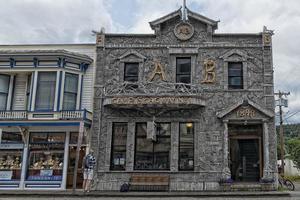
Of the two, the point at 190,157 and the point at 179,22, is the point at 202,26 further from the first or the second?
the point at 190,157

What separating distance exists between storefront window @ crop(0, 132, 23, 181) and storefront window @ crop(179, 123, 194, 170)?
871 cm

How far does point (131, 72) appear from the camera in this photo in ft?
71.5

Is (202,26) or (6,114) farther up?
(202,26)

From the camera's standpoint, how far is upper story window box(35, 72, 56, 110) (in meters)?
21.0

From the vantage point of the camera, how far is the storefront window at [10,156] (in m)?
20.9

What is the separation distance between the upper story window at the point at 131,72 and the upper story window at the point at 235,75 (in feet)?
16.7

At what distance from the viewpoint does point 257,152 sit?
20.6 metres

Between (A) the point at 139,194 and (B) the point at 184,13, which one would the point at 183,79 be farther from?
(A) the point at 139,194

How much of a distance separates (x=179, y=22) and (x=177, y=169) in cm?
812

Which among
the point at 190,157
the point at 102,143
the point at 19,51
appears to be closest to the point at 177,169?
the point at 190,157

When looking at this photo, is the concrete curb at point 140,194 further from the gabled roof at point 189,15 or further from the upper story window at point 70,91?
the gabled roof at point 189,15

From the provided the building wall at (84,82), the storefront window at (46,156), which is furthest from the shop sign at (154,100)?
the storefront window at (46,156)

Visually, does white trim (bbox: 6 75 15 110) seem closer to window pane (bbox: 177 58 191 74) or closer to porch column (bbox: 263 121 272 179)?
window pane (bbox: 177 58 191 74)

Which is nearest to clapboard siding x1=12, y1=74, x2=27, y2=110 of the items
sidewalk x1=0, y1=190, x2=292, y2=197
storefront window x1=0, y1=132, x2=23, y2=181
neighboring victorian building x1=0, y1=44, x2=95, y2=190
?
neighboring victorian building x1=0, y1=44, x2=95, y2=190
